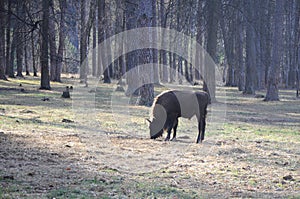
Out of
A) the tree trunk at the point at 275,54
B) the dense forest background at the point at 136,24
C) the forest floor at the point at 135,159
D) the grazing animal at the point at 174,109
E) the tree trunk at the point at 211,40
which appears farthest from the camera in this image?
the tree trunk at the point at 275,54

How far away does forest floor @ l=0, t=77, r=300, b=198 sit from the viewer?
7867 mm

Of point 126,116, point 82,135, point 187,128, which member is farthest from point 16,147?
point 126,116

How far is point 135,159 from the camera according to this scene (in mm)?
10398

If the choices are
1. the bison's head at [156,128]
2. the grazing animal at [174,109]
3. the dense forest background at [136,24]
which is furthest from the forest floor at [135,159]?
the dense forest background at [136,24]

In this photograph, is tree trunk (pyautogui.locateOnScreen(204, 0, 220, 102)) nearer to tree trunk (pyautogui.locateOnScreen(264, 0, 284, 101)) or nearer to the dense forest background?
the dense forest background

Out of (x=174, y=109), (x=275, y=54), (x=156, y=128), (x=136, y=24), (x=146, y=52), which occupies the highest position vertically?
(x=136, y=24)

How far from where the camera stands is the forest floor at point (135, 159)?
787cm

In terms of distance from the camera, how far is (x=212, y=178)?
29.3ft

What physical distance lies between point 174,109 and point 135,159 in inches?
130

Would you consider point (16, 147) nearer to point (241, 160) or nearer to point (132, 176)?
point (132, 176)

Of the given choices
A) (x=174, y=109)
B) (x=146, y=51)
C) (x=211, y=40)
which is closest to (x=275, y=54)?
(x=211, y=40)

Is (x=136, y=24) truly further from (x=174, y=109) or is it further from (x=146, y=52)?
(x=174, y=109)

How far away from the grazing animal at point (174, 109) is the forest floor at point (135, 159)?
1.31ft

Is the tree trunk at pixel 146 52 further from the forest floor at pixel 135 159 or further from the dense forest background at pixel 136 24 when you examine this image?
the forest floor at pixel 135 159
